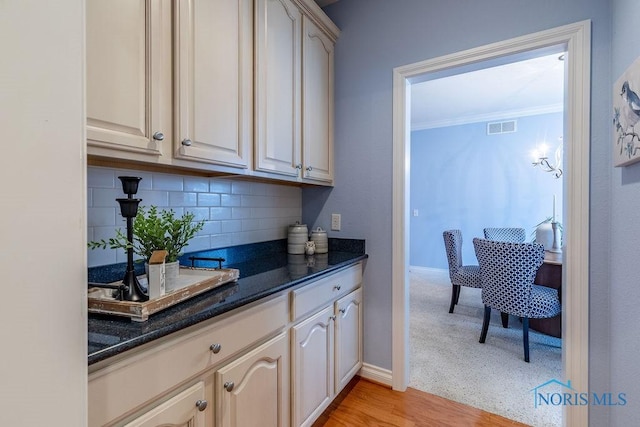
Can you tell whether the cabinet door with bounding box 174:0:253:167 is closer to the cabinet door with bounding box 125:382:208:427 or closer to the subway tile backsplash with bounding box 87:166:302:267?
the subway tile backsplash with bounding box 87:166:302:267

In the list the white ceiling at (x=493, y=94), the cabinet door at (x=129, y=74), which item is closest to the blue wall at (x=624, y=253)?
the white ceiling at (x=493, y=94)

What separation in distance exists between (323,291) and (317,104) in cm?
123

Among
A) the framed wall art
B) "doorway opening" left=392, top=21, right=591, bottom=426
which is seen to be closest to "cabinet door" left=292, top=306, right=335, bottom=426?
"doorway opening" left=392, top=21, right=591, bottom=426

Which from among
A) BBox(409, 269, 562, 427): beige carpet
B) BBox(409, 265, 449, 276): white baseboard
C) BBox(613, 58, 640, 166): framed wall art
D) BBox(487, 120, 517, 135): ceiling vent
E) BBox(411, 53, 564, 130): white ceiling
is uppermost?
BBox(411, 53, 564, 130): white ceiling

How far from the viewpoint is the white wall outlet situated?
2.18 metres

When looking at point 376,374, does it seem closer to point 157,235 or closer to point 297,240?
point 297,240

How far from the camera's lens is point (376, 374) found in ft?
6.72

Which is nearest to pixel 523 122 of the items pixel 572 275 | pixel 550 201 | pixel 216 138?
pixel 550 201

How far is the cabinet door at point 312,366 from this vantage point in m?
1.37

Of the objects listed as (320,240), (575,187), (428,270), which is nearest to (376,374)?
(320,240)

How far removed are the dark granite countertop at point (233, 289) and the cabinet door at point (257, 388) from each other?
0.23m

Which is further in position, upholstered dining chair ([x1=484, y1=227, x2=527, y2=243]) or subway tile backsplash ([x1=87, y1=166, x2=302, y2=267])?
upholstered dining chair ([x1=484, y1=227, x2=527, y2=243])

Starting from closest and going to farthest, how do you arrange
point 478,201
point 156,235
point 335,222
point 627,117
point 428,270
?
1. point 156,235
2. point 627,117
3. point 335,222
4. point 478,201
5. point 428,270

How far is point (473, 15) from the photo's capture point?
5.69ft
